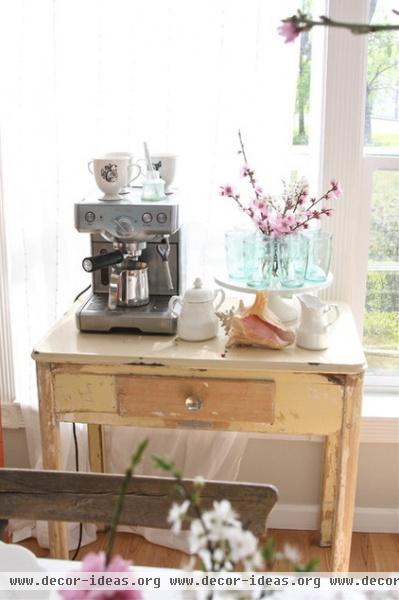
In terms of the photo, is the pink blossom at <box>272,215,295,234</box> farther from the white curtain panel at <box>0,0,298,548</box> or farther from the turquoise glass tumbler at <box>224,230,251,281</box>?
the white curtain panel at <box>0,0,298,548</box>

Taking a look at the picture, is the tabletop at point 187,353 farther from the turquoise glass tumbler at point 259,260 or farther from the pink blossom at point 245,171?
the pink blossom at point 245,171

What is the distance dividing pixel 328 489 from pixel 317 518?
170 millimetres

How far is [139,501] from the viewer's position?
3.71 ft

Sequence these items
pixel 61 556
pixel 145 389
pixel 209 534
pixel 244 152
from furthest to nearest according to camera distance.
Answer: pixel 244 152, pixel 61 556, pixel 145 389, pixel 209 534

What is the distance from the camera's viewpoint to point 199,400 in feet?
5.65

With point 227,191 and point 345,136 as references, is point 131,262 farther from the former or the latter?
point 345,136

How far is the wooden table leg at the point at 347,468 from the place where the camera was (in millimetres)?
1680

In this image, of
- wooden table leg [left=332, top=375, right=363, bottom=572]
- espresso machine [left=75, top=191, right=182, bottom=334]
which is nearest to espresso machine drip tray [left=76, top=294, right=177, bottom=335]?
espresso machine [left=75, top=191, right=182, bottom=334]

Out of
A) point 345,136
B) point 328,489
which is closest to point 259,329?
point 345,136

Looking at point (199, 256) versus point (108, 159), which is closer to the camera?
point (108, 159)

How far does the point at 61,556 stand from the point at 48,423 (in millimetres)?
352

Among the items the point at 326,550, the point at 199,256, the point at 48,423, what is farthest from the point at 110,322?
the point at 326,550

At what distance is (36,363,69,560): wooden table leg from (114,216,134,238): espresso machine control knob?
0.34 m

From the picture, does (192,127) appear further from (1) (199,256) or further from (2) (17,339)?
(2) (17,339)
